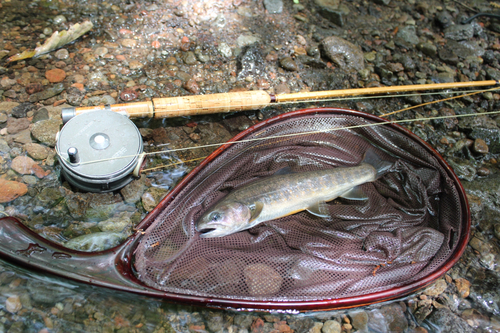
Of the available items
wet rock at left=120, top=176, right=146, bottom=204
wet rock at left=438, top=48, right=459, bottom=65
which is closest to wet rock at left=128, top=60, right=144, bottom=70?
wet rock at left=120, top=176, right=146, bottom=204

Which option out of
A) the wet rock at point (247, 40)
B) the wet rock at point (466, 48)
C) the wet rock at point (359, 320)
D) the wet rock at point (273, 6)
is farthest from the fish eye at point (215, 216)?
the wet rock at point (466, 48)

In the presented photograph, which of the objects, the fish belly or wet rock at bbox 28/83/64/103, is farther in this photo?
wet rock at bbox 28/83/64/103

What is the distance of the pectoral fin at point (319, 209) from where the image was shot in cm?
350

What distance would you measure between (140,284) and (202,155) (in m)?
1.76

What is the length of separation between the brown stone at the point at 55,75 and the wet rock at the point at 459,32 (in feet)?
20.0

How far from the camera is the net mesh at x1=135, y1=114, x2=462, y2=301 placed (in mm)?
2924

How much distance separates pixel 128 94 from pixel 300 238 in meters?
2.73

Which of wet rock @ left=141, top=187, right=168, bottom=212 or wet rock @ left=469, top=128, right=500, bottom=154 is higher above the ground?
wet rock @ left=469, top=128, right=500, bottom=154

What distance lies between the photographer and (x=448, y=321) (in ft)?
10.6

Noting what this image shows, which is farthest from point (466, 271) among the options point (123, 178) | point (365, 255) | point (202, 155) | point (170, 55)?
point (170, 55)

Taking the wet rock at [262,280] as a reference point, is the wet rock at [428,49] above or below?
above

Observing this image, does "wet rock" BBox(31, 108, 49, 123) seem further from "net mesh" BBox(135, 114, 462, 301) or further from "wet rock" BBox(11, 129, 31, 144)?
"net mesh" BBox(135, 114, 462, 301)

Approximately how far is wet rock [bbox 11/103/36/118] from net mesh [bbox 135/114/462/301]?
2244 mm

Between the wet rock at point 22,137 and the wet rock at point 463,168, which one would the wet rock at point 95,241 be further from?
the wet rock at point 463,168
